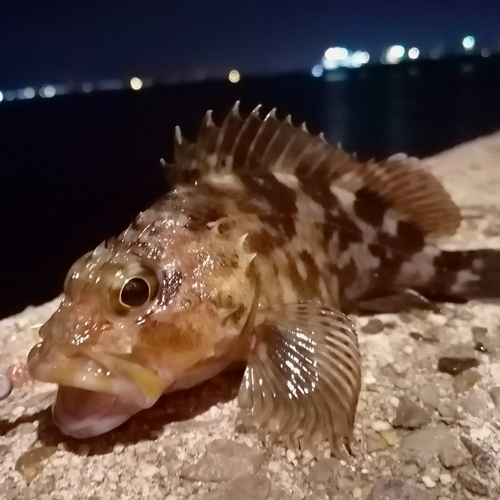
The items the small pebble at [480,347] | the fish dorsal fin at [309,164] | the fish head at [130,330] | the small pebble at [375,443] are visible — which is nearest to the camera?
the fish head at [130,330]

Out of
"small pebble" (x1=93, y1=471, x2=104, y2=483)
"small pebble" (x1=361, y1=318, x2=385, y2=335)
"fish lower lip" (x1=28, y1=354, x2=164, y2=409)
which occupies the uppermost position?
"fish lower lip" (x1=28, y1=354, x2=164, y2=409)

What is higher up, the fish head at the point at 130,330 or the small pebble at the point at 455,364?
the fish head at the point at 130,330

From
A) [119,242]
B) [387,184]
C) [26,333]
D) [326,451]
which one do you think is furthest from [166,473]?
[387,184]

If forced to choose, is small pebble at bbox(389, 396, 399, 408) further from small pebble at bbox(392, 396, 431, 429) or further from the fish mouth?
the fish mouth

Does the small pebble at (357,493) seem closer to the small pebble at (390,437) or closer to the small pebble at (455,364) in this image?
the small pebble at (390,437)

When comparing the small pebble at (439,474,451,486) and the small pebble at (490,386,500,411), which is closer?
the small pebble at (439,474,451,486)

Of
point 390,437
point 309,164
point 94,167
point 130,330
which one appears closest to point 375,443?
point 390,437

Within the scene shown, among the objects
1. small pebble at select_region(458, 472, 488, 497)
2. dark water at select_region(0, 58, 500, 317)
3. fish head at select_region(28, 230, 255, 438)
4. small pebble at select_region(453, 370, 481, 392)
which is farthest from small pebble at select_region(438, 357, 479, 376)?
dark water at select_region(0, 58, 500, 317)

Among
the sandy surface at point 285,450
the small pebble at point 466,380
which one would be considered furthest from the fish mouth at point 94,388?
the small pebble at point 466,380
